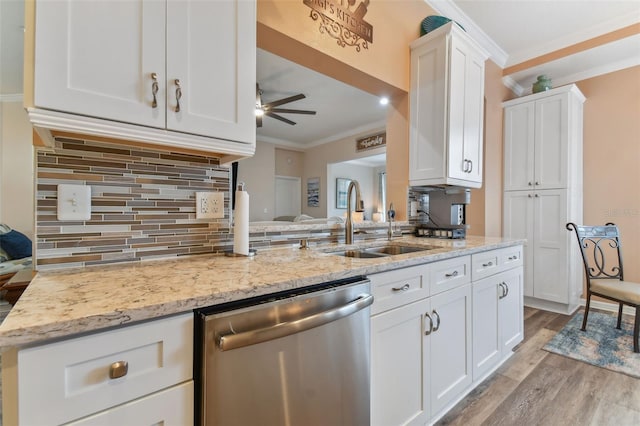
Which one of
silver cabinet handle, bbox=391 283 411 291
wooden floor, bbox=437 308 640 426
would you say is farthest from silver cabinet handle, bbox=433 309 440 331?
wooden floor, bbox=437 308 640 426

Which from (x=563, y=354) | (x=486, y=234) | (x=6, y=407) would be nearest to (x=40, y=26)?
(x=6, y=407)

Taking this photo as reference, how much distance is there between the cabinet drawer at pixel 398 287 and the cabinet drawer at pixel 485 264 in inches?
20.3

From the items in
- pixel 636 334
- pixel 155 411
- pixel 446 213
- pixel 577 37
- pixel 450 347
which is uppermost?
pixel 577 37

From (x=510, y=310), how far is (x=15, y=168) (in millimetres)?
4159

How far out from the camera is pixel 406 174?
7.96 feet

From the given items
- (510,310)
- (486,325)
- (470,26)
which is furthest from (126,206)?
(470,26)

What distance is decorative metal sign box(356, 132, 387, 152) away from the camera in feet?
17.5

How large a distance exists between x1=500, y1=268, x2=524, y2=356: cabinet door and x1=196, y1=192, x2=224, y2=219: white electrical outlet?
187cm

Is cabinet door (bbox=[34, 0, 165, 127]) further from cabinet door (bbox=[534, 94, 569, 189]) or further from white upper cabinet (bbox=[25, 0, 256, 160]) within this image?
cabinet door (bbox=[534, 94, 569, 189])

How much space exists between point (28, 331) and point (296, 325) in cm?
59

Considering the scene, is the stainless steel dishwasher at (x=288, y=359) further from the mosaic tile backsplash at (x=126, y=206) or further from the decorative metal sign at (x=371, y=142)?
the decorative metal sign at (x=371, y=142)

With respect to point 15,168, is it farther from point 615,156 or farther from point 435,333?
point 615,156

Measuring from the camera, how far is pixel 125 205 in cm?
114

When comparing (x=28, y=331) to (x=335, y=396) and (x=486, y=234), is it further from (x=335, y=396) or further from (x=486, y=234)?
(x=486, y=234)
